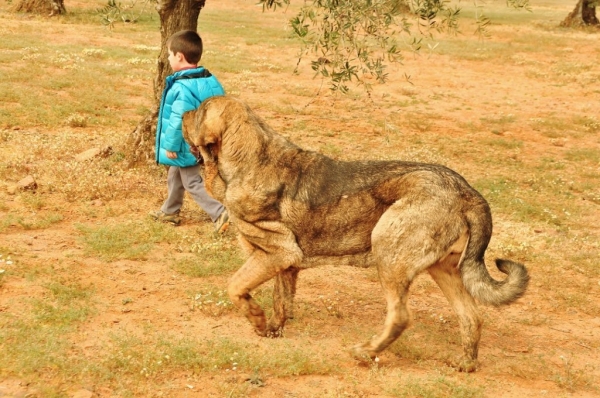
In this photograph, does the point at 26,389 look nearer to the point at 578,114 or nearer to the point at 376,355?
the point at 376,355

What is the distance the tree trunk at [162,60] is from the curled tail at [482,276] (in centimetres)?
657

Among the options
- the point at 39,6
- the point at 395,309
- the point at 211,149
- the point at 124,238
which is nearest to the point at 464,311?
the point at 395,309

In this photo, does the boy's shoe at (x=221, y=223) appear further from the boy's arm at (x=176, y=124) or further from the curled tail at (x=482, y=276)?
the curled tail at (x=482, y=276)

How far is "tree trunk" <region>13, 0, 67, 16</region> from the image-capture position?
29281 millimetres

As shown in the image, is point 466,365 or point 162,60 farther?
point 162,60

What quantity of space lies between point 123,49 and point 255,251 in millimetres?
18751

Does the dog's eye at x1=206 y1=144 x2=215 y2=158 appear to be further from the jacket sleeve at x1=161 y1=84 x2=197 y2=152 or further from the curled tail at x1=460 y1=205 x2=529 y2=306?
the curled tail at x1=460 y1=205 x2=529 y2=306

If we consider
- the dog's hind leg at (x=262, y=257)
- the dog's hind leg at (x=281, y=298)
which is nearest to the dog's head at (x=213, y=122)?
the dog's hind leg at (x=262, y=257)

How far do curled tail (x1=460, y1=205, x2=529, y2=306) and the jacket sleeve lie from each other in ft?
12.7

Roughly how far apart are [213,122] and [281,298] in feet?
5.90

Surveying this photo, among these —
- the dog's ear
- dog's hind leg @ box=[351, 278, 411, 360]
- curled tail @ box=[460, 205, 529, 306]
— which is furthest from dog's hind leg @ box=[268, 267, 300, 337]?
curled tail @ box=[460, 205, 529, 306]

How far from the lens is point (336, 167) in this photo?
6.21 metres

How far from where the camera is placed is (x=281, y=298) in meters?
6.59

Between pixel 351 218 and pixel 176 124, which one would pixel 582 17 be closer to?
pixel 176 124
